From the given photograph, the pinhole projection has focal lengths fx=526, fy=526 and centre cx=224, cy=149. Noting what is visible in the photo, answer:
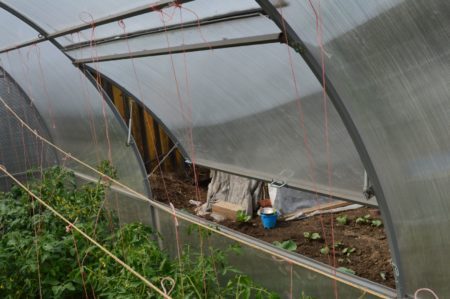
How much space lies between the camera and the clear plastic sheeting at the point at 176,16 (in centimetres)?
255

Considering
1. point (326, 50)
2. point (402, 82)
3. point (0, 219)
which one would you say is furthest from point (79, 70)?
point (402, 82)

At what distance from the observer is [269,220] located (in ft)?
17.7

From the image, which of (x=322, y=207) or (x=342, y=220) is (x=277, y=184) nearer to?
(x=342, y=220)

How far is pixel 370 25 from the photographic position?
1906 mm

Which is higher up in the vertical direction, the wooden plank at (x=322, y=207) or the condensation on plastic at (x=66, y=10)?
the condensation on plastic at (x=66, y=10)

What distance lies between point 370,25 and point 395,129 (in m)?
0.41

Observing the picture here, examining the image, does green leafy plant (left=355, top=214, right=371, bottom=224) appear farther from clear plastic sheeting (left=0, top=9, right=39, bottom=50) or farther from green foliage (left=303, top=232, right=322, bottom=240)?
clear plastic sheeting (left=0, top=9, right=39, bottom=50)

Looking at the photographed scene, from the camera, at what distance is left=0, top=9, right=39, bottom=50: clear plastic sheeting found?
483cm

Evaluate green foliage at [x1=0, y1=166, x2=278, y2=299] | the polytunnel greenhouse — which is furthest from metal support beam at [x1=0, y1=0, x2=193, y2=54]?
green foliage at [x1=0, y1=166, x2=278, y2=299]

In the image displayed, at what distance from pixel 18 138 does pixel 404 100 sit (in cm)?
551

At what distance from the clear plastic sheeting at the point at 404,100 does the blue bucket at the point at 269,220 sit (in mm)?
3153

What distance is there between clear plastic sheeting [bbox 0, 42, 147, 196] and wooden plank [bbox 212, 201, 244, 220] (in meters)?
1.59

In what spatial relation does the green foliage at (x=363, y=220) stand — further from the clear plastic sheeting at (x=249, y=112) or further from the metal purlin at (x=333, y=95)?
the metal purlin at (x=333, y=95)

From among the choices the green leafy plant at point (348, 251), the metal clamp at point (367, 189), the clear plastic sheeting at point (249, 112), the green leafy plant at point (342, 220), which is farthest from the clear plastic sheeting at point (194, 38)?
the green leafy plant at point (342, 220)
